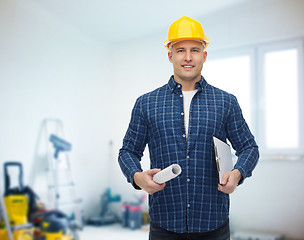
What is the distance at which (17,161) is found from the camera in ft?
9.45

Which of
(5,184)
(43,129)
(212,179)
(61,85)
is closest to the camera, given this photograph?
(212,179)

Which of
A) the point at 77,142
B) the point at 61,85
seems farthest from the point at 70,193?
the point at 61,85

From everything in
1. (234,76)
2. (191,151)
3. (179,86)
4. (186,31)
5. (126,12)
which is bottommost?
(191,151)

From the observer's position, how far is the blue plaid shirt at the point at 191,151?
937mm

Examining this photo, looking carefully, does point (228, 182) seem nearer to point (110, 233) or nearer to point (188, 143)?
point (188, 143)

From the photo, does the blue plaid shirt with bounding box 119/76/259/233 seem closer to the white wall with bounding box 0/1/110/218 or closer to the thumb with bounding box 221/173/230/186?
the thumb with bounding box 221/173/230/186

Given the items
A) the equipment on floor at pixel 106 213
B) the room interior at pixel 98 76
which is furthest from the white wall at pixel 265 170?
the equipment on floor at pixel 106 213

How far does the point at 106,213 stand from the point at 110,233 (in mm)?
518

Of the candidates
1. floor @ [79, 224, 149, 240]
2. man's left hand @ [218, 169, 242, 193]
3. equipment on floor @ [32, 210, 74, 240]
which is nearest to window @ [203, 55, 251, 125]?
floor @ [79, 224, 149, 240]

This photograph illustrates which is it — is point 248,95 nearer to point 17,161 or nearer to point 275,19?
point 275,19

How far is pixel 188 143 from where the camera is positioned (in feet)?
3.12

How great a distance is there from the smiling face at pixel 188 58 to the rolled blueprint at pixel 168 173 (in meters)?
0.33

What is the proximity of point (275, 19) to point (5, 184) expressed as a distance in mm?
2835

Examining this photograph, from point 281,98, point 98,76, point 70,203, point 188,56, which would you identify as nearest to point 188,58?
point 188,56
